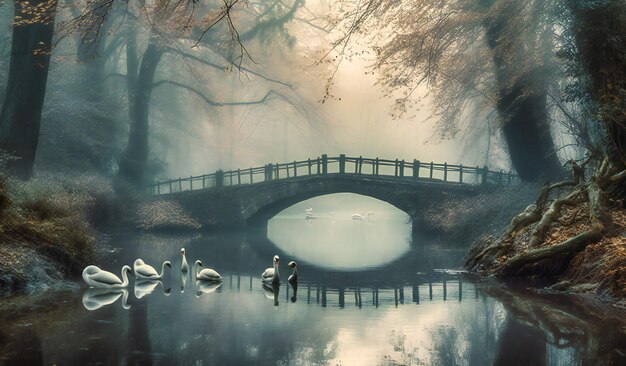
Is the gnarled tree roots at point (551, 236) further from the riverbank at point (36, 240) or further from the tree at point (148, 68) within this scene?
the tree at point (148, 68)

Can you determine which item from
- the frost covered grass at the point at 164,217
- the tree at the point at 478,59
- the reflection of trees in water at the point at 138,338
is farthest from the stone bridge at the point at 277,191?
the reflection of trees in water at the point at 138,338

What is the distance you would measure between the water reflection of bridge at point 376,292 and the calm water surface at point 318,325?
2 cm

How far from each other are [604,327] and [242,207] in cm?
2659

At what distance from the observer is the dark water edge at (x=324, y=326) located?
820 cm

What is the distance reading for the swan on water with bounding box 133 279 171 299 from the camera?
1352 cm

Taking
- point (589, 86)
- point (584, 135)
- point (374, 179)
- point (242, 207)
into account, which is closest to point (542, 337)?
point (589, 86)

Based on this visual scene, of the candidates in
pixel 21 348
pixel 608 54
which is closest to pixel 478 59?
pixel 608 54

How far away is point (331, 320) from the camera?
35.2 feet

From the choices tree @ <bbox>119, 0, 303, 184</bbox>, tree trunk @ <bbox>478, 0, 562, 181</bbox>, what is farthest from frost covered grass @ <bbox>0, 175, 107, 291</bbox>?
tree @ <bbox>119, 0, 303, 184</bbox>

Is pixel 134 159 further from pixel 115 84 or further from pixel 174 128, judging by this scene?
pixel 174 128

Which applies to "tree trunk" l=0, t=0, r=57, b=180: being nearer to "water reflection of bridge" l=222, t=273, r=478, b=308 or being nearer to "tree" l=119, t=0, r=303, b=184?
"water reflection of bridge" l=222, t=273, r=478, b=308

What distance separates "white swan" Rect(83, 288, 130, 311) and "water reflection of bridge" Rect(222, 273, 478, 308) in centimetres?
205

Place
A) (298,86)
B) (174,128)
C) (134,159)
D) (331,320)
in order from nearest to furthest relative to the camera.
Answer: (331,320)
(134,159)
(298,86)
(174,128)

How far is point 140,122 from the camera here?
3312 cm
